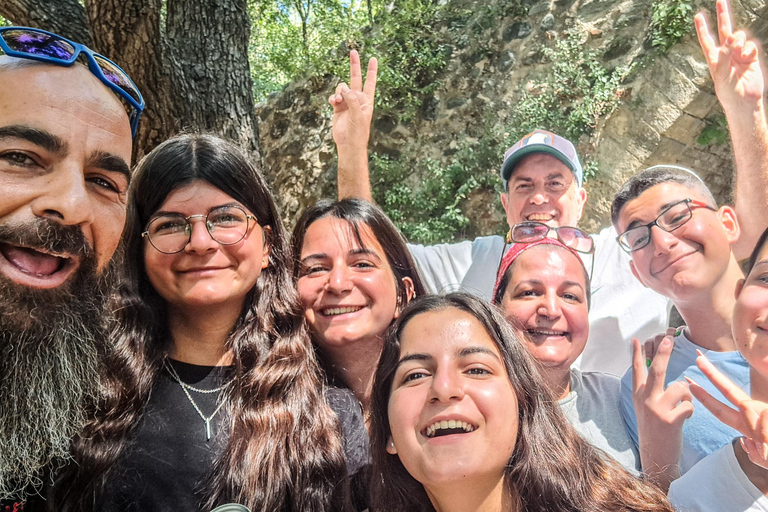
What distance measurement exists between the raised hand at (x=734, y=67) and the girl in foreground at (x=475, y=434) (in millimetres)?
1483

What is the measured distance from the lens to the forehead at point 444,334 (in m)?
1.87

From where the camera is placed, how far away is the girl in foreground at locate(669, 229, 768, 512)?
158 centimetres

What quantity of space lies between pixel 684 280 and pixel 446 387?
1298mm

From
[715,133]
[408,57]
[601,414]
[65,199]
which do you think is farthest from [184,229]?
[408,57]

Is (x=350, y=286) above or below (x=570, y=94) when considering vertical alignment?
below

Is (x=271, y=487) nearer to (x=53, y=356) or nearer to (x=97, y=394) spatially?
(x=97, y=394)

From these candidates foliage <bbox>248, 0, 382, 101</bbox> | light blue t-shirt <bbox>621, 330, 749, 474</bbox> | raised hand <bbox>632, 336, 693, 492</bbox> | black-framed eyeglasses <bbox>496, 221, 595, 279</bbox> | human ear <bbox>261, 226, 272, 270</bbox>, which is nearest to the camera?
raised hand <bbox>632, 336, 693, 492</bbox>

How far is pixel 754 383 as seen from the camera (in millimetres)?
1832

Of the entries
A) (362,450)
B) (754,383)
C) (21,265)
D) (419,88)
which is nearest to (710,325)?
(754,383)

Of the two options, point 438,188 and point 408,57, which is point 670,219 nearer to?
point 438,188

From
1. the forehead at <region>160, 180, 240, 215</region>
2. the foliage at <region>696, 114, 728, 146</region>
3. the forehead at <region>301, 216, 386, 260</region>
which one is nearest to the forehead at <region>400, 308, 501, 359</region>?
the forehead at <region>301, 216, 386, 260</region>

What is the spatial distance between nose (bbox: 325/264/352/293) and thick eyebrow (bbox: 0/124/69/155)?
1066 millimetres

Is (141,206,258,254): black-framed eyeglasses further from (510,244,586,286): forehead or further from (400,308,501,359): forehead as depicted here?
(510,244,586,286): forehead

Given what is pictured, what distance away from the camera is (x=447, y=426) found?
1703mm
